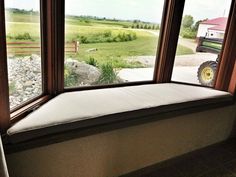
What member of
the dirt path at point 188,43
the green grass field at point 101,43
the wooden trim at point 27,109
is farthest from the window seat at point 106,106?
the dirt path at point 188,43

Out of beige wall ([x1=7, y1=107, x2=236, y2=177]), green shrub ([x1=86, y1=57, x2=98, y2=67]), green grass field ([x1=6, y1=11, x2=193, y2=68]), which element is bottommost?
beige wall ([x1=7, y1=107, x2=236, y2=177])

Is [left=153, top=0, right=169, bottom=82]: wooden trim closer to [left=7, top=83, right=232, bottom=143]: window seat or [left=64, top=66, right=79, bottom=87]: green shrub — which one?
[left=7, top=83, right=232, bottom=143]: window seat

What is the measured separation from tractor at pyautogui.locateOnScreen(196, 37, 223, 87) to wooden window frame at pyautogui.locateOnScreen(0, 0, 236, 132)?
5 centimetres

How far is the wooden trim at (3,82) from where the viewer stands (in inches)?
35.9

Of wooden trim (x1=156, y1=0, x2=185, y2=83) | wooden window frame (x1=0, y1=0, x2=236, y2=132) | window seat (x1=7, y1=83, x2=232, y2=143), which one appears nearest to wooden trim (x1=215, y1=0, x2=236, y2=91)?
wooden window frame (x1=0, y1=0, x2=236, y2=132)

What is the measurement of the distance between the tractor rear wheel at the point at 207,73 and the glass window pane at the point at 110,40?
0.53 metres

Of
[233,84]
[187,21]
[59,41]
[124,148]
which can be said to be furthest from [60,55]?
[233,84]

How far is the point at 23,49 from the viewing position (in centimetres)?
125

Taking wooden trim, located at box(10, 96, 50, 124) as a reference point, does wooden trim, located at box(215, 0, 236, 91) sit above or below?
above

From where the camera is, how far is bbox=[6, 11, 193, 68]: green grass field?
47.7 inches

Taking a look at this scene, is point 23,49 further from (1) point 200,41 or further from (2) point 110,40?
(1) point 200,41

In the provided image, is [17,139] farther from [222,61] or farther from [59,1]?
[222,61]

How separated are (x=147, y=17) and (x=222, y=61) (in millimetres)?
862

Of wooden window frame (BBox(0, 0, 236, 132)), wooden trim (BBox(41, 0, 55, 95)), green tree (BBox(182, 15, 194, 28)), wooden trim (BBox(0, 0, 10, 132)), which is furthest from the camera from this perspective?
green tree (BBox(182, 15, 194, 28))
